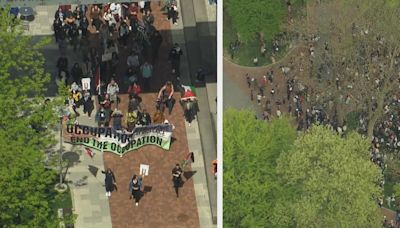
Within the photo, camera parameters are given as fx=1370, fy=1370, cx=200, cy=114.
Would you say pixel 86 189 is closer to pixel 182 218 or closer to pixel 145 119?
pixel 145 119

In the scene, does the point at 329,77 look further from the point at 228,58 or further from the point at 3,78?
the point at 3,78

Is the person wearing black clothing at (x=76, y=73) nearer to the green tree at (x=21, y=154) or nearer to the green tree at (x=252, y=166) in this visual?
the green tree at (x=21, y=154)

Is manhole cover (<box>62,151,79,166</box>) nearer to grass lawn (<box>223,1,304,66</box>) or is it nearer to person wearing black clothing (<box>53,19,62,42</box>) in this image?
person wearing black clothing (<box>53,19,62,42</box>)

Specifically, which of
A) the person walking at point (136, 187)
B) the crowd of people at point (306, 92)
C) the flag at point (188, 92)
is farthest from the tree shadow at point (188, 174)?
the crowd of people at point (306, 92)

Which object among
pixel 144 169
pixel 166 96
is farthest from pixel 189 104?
pixel 144 169

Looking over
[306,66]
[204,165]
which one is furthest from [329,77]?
[204,165]

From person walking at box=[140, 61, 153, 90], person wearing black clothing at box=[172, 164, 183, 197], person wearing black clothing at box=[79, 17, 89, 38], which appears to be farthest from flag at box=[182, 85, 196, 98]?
person wearing black clothing at box=[79, 17, 89, 38]

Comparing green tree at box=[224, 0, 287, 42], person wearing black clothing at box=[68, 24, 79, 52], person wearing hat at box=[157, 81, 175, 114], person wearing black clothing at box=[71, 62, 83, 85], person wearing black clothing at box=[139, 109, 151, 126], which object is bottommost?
person wearing black clothing at box=[139, 109, 151, 126]
